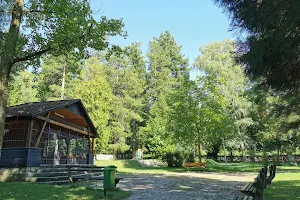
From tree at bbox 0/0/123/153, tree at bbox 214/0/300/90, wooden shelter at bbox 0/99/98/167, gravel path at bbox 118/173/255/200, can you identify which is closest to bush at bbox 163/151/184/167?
wooden shelter at bbox 0/99/98/167

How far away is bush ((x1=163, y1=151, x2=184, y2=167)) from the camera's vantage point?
26500 millimetres

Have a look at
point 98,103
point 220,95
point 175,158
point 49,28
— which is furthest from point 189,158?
point 49,28

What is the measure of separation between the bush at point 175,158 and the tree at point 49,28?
53.4 ft

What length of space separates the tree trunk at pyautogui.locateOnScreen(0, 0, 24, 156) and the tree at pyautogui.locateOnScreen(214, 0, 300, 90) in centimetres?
694

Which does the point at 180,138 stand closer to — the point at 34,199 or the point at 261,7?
the point at 34,199

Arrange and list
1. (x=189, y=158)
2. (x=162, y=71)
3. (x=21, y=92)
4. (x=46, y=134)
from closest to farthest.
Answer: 1. (x=46, y=134)
2. (x=189, y=158)
3. (x=21, y=92)
4. (x=162, y=71)

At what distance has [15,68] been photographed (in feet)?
42.9

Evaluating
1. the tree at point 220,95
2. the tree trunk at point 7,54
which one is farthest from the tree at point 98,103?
the tree trunk at point 7,54

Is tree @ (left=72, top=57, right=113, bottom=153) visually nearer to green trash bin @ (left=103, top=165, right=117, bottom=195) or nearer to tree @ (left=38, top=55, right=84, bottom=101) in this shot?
tree @ (left=38, top=55, right=84, bottom=101)

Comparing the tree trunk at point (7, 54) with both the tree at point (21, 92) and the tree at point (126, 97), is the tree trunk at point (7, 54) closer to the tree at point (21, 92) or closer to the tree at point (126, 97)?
the tree at point (21, 92)

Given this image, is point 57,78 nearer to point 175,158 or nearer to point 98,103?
point 98,103

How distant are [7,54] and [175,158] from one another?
20.5m

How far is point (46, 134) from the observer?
17906 mm

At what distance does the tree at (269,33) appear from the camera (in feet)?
14.2
